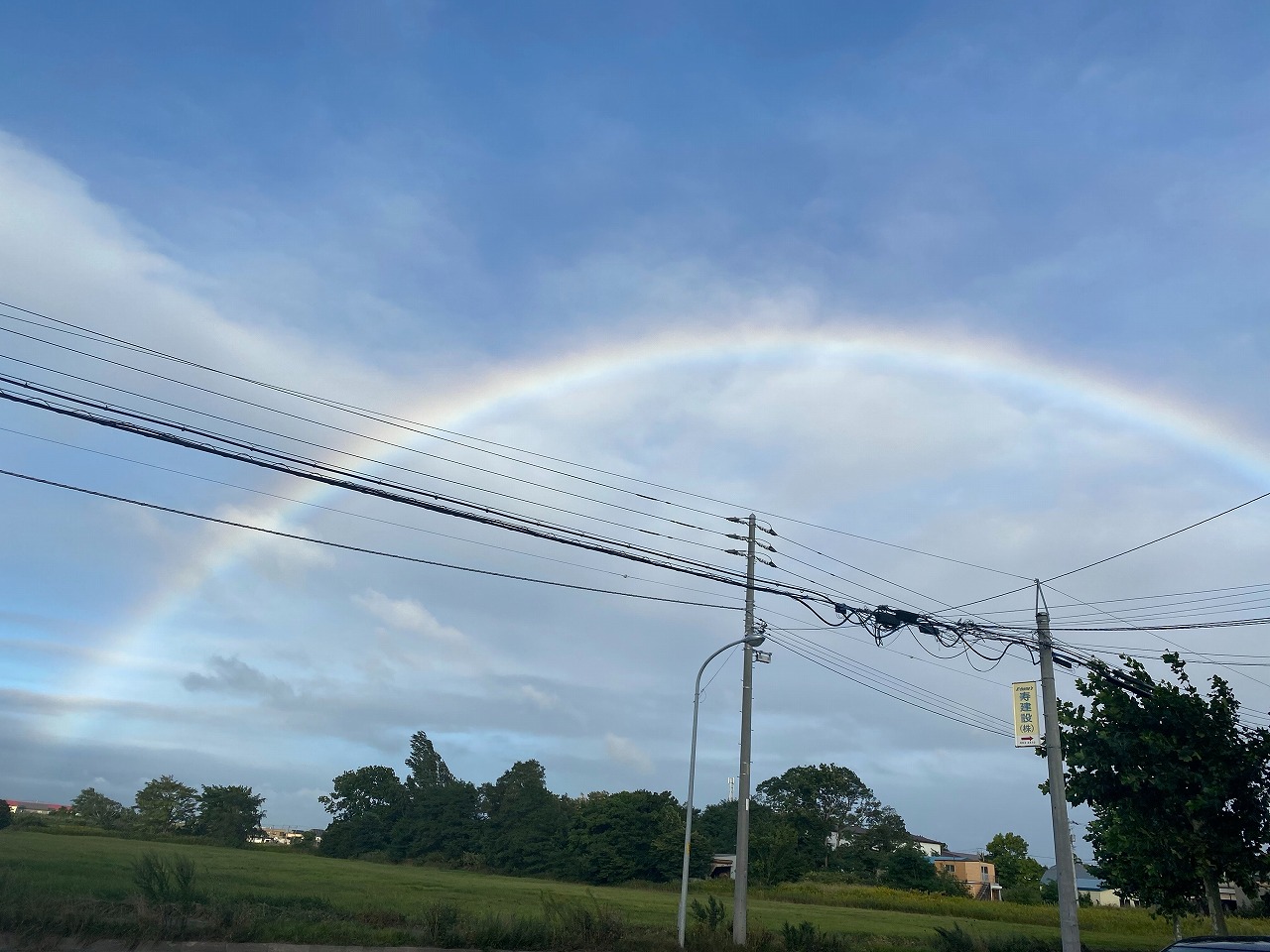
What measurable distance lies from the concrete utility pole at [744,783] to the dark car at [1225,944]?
1347 cm

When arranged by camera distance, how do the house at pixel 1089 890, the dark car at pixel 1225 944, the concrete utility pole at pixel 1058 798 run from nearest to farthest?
the dark car at pixel 1225 944 → the concrete utility pole at pixel 1058 798 → the house at pixel 1089 890

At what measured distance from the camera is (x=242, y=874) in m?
53.3

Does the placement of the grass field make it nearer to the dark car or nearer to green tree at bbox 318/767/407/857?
the dark car

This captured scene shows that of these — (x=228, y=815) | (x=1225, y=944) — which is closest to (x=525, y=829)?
(x=228, y=815)

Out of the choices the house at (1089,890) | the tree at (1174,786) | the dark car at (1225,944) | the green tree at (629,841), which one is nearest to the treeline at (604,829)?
the green tree at (629,841)

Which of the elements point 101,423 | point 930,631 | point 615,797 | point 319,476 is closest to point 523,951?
point 930,631

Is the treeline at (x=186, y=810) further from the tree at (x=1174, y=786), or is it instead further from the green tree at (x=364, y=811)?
the tree at (x=1174, y=786)

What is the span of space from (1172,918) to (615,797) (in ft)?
222

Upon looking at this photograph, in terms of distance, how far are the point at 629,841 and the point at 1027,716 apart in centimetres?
7448

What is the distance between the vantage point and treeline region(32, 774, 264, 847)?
11156 cm

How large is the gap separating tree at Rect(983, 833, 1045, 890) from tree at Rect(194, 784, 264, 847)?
339 ft

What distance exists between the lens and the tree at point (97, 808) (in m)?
110

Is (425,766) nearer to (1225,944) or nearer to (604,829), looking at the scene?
(604,829)

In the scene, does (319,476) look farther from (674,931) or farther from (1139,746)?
(1139,746)
